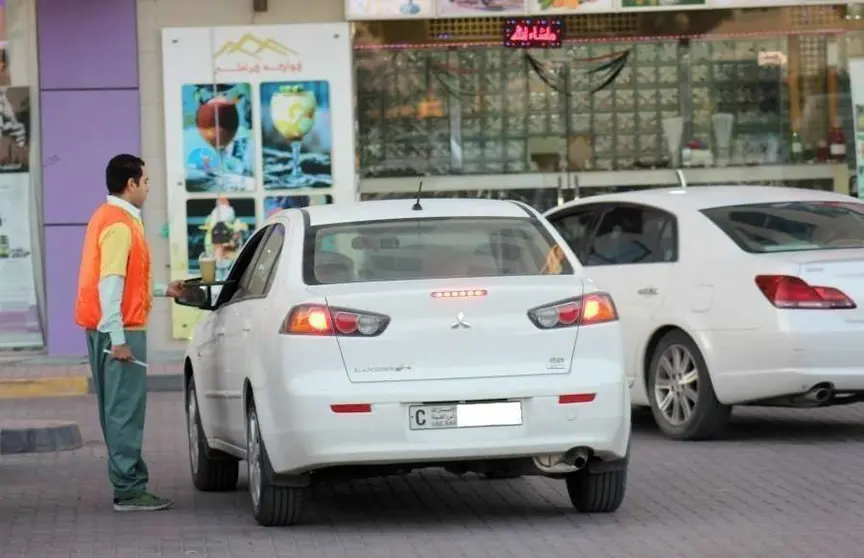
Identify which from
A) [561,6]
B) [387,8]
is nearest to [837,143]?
[561,6]

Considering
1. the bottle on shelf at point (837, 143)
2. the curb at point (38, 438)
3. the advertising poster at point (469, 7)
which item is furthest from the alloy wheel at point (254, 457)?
the bottle on shelf at point (837, 143)

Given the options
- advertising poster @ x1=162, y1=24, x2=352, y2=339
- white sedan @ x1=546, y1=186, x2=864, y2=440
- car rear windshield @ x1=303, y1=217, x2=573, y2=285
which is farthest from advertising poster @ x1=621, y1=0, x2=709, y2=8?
car rear windshield @ x1=303, y1=217, x2=573, y2=285

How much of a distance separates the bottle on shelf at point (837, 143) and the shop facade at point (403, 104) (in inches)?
0.6

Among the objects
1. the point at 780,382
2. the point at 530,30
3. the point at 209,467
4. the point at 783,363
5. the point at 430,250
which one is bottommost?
the point at 209,467

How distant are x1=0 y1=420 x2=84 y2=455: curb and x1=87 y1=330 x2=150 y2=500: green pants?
314cm

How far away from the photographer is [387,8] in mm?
19859

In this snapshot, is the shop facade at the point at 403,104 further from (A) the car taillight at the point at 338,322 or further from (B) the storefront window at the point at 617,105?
(A) the car taillight at the point at 338,322

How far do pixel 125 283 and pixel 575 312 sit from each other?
8.14 ft

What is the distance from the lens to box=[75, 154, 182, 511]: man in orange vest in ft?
34.1

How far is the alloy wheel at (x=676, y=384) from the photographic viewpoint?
1300 cm

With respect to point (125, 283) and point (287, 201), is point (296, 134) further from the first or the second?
point (125, 283)

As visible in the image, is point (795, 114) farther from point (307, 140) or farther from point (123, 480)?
point (123, 480)

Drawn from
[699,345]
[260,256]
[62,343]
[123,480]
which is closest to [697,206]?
[699,345]

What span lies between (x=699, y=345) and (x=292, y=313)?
4225 mm
